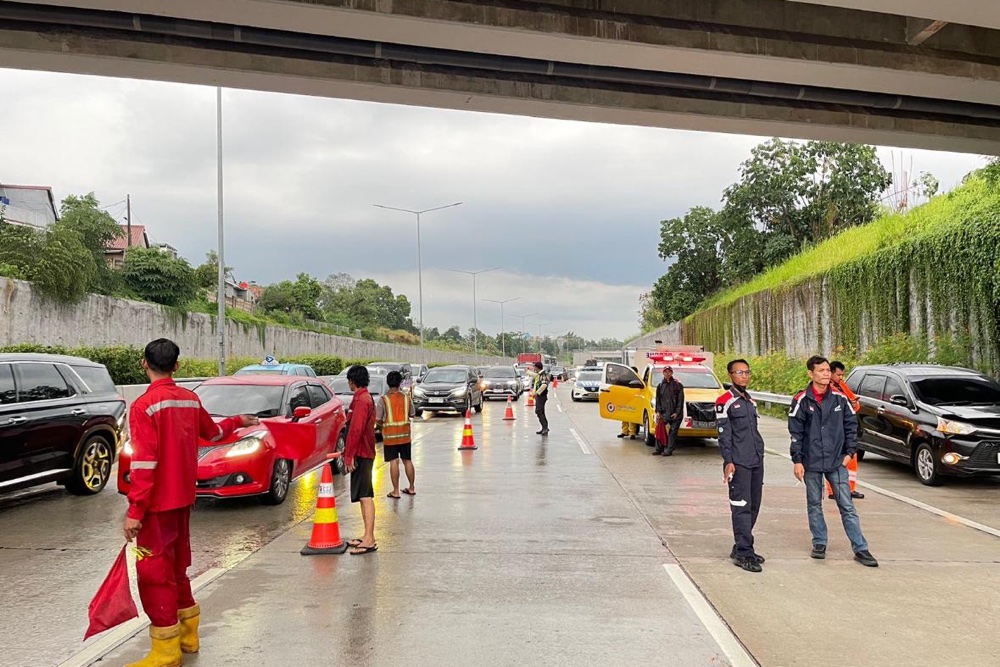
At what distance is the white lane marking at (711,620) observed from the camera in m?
4.55

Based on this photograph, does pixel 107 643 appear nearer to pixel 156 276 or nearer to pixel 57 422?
pixel 57 422

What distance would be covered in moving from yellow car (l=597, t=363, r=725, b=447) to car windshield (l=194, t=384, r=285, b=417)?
8119 mm

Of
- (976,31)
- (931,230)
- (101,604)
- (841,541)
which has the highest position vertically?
(976,31)

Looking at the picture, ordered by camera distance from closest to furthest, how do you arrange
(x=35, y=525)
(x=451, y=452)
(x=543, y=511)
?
(x=35, y=525) → (x=543, y=511) → (x=451, y=452)

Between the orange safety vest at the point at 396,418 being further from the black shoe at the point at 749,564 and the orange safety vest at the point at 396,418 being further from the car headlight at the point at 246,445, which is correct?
the black shoe at the point at 749,564

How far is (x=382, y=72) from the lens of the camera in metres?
10.4

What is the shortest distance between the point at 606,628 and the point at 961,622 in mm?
2469

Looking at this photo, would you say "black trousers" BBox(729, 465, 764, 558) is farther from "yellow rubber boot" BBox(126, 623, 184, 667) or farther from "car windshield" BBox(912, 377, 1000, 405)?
"car windshield" BBox(912, 377, 1000, 405)

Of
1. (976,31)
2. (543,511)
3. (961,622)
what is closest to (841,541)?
(961,622)

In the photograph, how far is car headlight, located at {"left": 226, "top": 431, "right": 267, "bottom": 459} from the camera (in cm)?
874

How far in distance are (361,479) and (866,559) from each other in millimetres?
4684

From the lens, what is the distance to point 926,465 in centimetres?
1120

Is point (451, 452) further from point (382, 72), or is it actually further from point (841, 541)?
point (841, 541)

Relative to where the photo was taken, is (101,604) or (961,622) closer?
(101,604)
